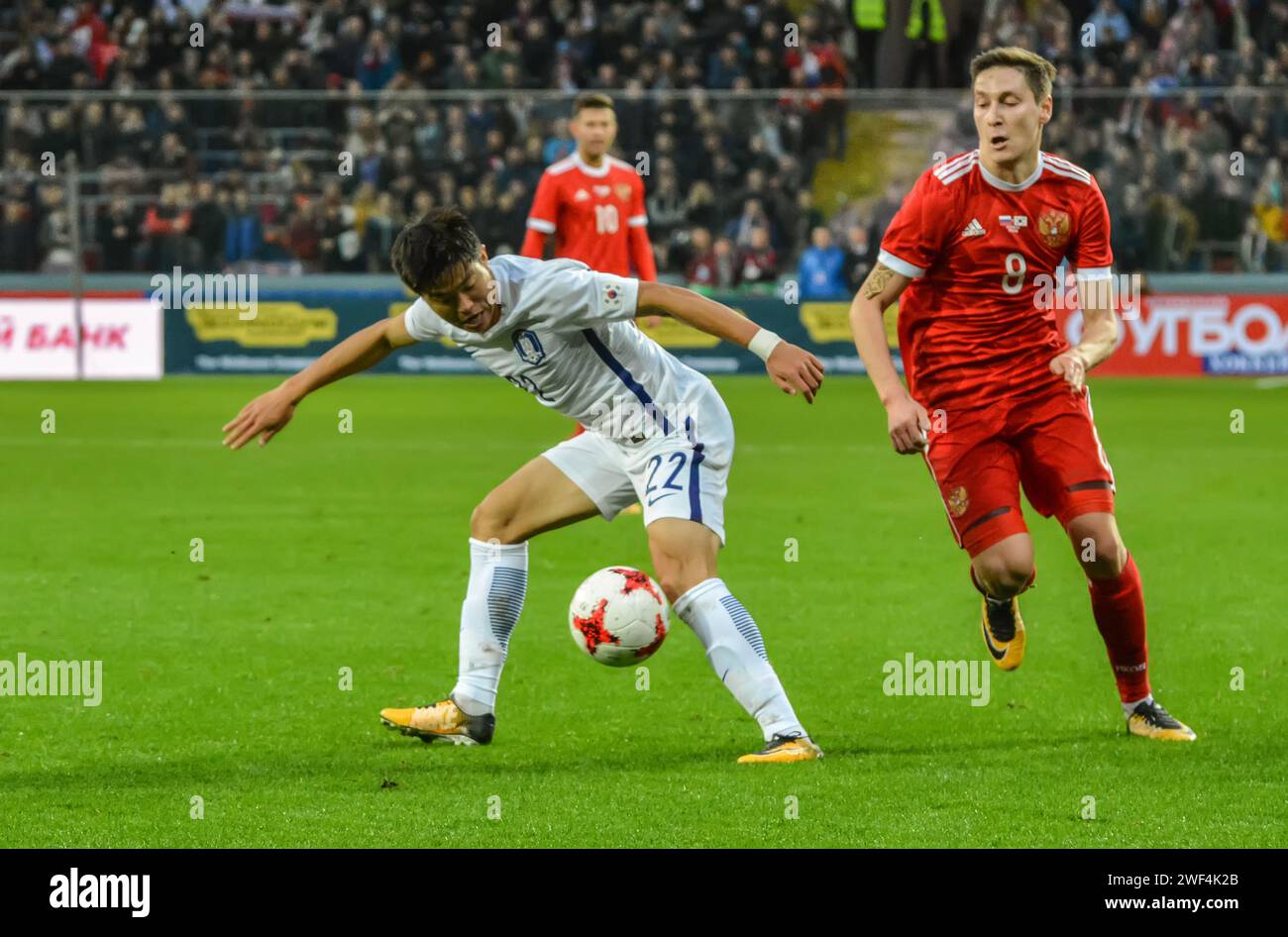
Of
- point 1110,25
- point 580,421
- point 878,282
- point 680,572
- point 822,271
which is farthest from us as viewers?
point 1110,25

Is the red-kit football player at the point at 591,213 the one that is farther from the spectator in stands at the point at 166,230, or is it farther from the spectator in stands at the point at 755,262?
the spectator in stands at the point at 166,230

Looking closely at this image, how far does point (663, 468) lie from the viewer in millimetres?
6320

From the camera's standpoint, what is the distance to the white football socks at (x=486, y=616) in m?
6.61

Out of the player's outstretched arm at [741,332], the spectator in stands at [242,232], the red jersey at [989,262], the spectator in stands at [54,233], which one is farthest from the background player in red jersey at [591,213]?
the spectator in stands at [54,233]

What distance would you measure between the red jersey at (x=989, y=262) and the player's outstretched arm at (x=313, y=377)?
1.66 m

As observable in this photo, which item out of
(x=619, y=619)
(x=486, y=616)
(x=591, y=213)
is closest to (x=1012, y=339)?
(x=619, y=619)

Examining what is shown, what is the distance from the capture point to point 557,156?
77.0 feet

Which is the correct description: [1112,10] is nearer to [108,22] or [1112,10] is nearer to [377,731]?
[108,22]

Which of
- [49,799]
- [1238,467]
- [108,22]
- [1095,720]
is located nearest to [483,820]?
[49,799]

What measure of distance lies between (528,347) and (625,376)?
35 cm

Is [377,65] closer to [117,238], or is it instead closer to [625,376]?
[117,238]

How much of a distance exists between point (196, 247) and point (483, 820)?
63.8ft

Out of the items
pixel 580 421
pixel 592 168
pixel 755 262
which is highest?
pixel 755 262

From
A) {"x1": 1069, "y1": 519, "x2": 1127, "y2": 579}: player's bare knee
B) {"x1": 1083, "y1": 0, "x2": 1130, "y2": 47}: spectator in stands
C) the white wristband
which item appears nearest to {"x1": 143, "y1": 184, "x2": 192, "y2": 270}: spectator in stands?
{"x1": 1083, "y1": 0, "x2": 1130, "y2": 47}: spectator in stands
